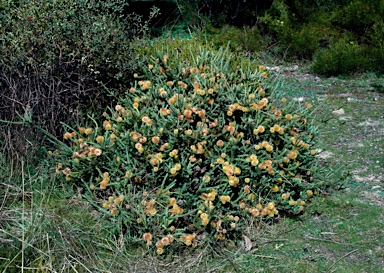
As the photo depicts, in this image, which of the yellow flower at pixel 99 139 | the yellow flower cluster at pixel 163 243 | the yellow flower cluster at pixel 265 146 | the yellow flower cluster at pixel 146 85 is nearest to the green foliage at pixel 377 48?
the yellow flower cluster at pixel 265 146

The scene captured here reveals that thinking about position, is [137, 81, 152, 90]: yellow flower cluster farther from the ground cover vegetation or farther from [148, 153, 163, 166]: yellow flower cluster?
[148, 153, 163, 166]: yellow flower cluster

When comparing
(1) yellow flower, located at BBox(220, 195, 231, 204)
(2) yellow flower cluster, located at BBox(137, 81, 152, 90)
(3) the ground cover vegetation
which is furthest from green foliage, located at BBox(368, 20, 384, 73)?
(1) yellow flower, located at BBox(220, 195, 231, 204)

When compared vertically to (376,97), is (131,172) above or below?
above

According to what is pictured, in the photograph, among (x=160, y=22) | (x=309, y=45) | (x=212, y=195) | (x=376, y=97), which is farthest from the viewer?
(x=160, y=22)

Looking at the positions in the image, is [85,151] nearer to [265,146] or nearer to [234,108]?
[234,108]

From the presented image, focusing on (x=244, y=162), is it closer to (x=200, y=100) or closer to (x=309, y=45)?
(x=200, y=100)

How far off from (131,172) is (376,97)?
3710 mm

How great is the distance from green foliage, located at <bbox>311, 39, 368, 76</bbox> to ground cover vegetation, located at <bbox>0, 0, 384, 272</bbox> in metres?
2.04

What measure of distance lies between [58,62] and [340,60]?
3.89 metres

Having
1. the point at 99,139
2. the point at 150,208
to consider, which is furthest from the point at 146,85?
the point at 150,208

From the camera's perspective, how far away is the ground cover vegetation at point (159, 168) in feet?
11.6

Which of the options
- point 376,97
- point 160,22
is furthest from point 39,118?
point 160,22

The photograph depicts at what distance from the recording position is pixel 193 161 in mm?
3807

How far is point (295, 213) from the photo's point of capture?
4.04 meters
